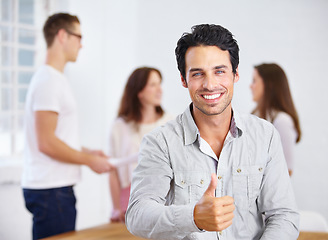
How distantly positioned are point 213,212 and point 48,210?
1.10m

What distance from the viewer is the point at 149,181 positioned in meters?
1.06

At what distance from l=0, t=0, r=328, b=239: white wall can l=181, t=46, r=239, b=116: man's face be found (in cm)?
163

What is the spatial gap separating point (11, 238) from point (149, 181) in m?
1.89

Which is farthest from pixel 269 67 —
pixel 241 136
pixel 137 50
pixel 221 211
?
pixel 137 50

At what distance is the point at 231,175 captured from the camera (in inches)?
43.6

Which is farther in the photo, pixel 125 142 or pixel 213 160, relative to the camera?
pixel 125 142

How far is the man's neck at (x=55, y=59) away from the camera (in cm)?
187

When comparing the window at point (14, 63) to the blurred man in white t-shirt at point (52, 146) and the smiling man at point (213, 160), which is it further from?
the smiling man at point (213, 160)

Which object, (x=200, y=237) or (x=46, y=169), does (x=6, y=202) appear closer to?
(x=46, y=169)

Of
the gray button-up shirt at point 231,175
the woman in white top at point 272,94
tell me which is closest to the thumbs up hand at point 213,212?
the gray button-up shirt at point 231,175

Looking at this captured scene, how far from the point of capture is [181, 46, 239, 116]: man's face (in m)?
1.00

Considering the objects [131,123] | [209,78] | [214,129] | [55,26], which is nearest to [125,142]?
[131,123]

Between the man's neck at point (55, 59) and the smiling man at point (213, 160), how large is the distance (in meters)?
0.88

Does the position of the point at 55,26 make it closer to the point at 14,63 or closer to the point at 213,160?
the point at 14,63
